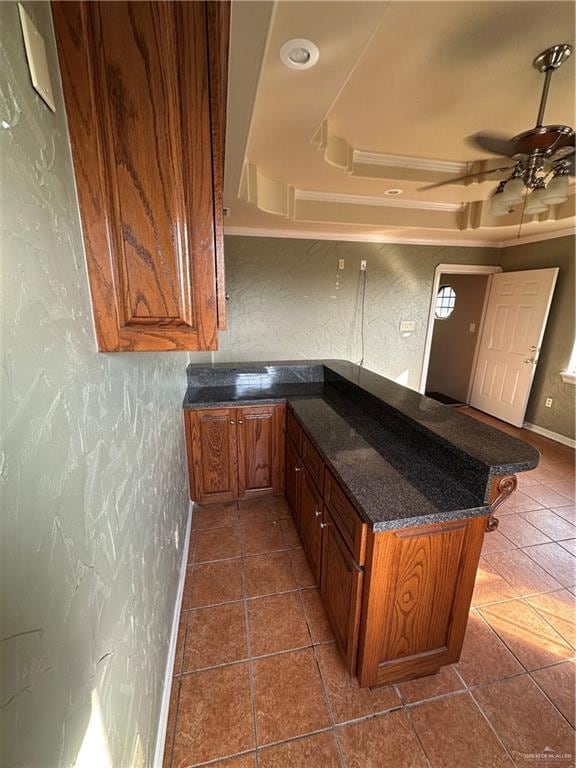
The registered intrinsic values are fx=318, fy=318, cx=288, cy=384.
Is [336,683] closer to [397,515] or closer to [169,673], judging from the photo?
Result: [169,673]

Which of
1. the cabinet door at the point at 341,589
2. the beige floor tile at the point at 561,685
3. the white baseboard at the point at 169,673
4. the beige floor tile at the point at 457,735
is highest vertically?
the cabinet door at the point at 341,589

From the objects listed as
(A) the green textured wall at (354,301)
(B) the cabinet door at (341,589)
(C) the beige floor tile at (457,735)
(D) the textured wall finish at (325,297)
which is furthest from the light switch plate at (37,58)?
(A) the green textured wall at (354,301)

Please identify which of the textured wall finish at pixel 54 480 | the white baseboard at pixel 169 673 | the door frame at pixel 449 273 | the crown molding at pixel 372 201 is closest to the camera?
the textured wall finish at pixel 54 480

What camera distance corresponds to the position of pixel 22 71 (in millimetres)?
424

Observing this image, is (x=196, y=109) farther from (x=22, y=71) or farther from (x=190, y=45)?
(x=22, y=71)

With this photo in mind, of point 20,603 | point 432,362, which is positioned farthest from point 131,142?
point 432,362

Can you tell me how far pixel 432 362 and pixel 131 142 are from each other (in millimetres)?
6109

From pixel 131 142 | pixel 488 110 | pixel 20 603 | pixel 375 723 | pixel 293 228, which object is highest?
pixel 488 110

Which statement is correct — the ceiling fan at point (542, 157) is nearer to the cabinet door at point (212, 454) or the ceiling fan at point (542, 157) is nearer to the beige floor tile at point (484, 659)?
the cabinet door at point (212, 454)

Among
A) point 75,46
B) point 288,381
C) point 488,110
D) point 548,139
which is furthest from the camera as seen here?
point 288,381

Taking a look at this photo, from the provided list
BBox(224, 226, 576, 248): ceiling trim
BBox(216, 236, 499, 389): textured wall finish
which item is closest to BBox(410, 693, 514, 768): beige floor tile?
BBox(216, 236, 499, 389): textured wall finish

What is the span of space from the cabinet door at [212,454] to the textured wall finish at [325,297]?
66.6 inches

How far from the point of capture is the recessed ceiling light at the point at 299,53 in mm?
1301

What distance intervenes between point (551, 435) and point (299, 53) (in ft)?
14.5
